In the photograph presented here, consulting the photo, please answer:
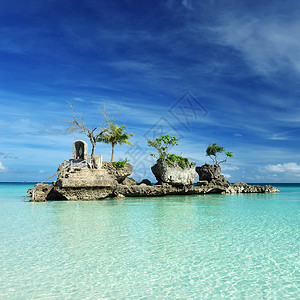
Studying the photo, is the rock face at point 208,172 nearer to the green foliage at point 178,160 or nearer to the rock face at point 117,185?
the rock face at point 117,185

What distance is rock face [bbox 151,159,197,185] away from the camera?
2544 centimetres

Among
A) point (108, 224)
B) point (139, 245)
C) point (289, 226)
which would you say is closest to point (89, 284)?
point (139, 245)

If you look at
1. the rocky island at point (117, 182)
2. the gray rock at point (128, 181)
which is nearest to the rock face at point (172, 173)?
the rocky island at point (117, 182)

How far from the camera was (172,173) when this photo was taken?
2553cm

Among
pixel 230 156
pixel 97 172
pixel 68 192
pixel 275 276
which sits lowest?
pixel 275 276

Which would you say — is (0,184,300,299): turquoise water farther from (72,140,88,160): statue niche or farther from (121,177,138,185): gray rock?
(121,177,138,185): gray rock

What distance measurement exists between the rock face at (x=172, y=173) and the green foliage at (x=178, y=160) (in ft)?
1.04

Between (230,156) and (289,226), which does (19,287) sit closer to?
(289,226)

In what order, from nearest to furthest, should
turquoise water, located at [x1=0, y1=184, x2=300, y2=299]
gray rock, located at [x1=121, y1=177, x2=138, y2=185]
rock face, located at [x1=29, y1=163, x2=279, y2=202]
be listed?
turquoise water, located at [x1=0, y1=184, x2=300, y2=299], rock face, located at [x1=29, y1=163, x2=279, y2=202], gray rock, located at [x1=121, y1=177, x2=138, y2=185]

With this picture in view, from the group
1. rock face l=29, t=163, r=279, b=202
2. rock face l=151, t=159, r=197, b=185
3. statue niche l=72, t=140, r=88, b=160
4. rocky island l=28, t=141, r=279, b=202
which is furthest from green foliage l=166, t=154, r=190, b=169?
statue niche l=72, t=140, r=88, b=160

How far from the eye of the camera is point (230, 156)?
34375mm

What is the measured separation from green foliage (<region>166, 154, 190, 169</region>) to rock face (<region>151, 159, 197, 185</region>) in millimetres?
316

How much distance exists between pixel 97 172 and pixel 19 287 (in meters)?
15.7

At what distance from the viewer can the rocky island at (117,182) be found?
19.4 metres
